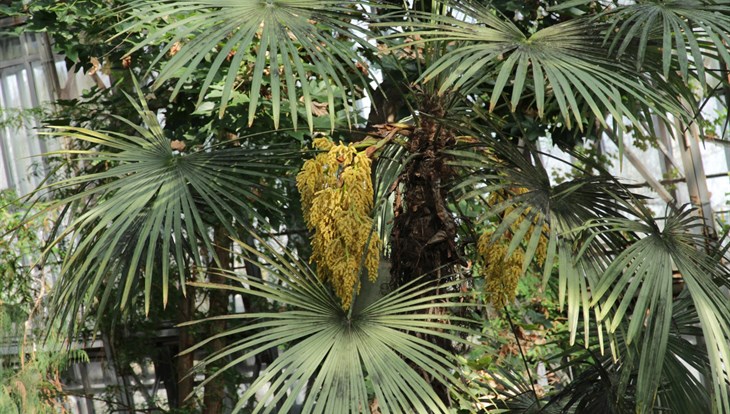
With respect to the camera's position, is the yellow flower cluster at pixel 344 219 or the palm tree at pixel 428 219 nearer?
the palm tree at pixel 428 219

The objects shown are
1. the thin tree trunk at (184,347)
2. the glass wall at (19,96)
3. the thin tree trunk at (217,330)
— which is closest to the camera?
the thin tree trunk at (217,330)

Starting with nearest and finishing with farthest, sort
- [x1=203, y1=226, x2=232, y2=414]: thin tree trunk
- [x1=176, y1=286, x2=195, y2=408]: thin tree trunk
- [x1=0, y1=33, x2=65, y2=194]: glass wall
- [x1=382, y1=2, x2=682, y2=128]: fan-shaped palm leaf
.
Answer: [x1=382, y1=2, x2=682, y2=128]: fan-shaped palm leaf < [x1=203, y1=226, x2=232, y2=414]: thin tree trunk < [x1=176, y1=286, x2=195, y2=408]: thin tree trunk < [x1=0, y1=33, x2=65, y2=194]: glass wall

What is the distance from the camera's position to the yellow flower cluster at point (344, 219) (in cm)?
275

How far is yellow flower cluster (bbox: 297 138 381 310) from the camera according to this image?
9.01 ft

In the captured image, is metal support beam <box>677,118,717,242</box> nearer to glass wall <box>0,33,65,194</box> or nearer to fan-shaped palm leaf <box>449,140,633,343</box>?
fan-shaped palm leaf <box>449,140,633,343</box>

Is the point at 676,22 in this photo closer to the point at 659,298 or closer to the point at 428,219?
the point at 659,298

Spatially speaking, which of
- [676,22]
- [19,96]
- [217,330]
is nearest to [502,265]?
[676,22]

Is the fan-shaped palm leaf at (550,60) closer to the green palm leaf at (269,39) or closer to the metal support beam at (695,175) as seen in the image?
the green palm leaf at (269,39)

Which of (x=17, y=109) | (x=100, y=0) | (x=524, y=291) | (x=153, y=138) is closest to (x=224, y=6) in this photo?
(x=153, y=138)

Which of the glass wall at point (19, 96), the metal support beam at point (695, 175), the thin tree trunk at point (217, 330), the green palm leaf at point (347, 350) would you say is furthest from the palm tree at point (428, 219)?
the glass wall at point (19, 96)

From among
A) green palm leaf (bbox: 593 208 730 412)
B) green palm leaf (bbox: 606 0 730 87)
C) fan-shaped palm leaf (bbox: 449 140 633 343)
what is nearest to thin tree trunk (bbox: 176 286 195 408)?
fan-shaped palm leaf (bbox: 449 140 633 343)

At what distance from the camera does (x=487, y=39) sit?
8.96 ft

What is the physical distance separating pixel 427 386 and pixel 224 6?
1220mm

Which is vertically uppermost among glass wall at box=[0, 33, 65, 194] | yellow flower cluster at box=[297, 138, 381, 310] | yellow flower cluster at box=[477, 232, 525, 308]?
glass wall at box=[0, 33, 65, 194]
